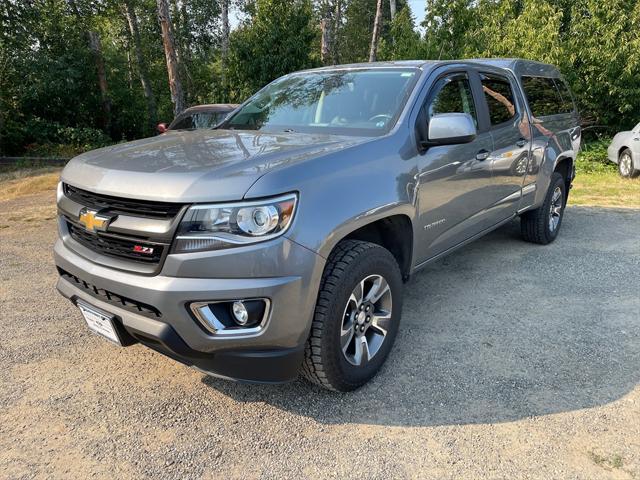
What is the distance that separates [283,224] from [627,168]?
10704 millimetres

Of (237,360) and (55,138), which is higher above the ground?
(55,138)

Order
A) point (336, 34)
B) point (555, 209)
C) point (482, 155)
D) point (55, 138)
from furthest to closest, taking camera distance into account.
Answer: point (336, 34), point (55, 138), point (555, 209), point (482, 155)

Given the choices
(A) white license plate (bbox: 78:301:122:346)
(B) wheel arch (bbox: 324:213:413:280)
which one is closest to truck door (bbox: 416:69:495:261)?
(B) wheel arch (bbox: 324:213:413:280)

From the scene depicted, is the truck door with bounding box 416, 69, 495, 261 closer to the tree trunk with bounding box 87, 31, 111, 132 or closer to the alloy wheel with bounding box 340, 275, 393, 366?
the alloy wheel with bounding box 340, 275, 393, 366

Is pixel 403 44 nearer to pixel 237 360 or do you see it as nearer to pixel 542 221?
pixel 542 221

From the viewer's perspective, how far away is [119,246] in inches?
93.4

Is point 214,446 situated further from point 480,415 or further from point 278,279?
point 480,415

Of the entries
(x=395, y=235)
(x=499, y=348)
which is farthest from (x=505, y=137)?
(x=499, y=348)

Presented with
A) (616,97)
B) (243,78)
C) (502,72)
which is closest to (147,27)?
(243,78)

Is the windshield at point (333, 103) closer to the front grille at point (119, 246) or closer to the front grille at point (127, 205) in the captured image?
the front grille at point (127, 205)

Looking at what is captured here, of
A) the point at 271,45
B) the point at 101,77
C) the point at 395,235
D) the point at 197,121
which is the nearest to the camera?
the point at 395,235

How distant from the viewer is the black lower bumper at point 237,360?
88.0 inches

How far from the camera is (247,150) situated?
2.64 meters

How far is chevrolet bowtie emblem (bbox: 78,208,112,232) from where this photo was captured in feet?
7.78
